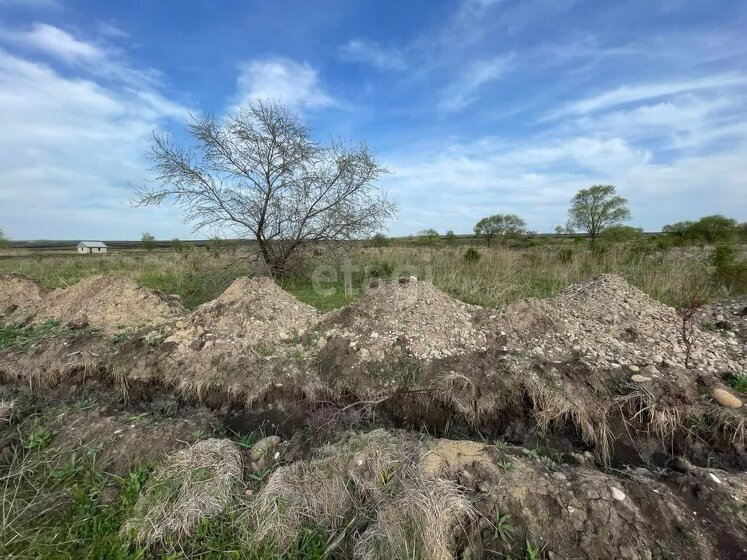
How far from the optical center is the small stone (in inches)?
128

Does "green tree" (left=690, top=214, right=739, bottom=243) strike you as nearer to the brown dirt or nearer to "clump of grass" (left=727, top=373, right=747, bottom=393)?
Result: "clump of grass" (left=727, top=373, right=747, bottom=393)

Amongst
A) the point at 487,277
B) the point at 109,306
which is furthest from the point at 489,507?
the point at 487,277

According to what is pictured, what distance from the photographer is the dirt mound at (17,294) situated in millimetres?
6915

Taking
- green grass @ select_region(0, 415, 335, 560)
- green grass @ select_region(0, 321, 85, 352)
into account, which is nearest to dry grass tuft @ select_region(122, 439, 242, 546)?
green grass @ select_region(0, 415, 335, 560)

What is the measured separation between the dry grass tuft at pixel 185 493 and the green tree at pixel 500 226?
3077cm

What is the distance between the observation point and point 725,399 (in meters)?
3.29

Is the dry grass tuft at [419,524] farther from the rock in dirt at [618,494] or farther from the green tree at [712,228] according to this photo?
the green tree at [712,228]

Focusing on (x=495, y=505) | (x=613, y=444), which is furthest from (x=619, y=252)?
(x=495, y=505)

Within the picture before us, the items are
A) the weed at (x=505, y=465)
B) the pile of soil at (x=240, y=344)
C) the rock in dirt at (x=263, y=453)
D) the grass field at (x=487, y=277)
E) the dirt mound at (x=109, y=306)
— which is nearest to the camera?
the weed at (x=505, y=465)

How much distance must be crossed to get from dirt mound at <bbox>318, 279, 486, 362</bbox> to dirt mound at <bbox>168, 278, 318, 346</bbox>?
52cm

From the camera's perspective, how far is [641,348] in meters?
4.13

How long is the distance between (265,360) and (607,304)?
4.87m

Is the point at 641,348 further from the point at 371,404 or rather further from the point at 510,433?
the point at 371,404

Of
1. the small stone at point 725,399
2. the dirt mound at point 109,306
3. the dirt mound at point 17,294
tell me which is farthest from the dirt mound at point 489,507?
the dirt mound at point 17,294
